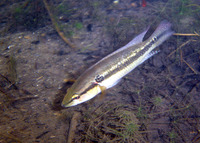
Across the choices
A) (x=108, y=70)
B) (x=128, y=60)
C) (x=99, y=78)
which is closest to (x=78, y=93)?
(x=99, y=78)

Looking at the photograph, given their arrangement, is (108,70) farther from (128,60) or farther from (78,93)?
(78,93)

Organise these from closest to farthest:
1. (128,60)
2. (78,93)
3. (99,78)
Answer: (78,93)
(99,78)
(128,60)

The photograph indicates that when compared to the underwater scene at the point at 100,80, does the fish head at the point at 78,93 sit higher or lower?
higher

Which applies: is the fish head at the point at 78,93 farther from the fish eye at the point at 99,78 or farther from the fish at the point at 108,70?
the fish eye at the point at 99,78

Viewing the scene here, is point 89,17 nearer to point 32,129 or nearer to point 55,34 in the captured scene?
point 55,34

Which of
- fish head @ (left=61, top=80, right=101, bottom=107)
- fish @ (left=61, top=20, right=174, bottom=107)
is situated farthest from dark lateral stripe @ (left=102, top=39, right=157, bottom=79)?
fish head @ (left=61, top=80, right=101, bottom=107)

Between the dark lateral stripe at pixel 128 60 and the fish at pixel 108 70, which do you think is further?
the dark lateral stripe at pixel 128 60

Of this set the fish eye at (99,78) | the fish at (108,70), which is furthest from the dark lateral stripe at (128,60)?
the fish eye at (99,78)
